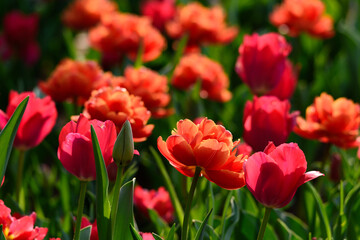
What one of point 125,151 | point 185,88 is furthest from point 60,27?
point 125,151

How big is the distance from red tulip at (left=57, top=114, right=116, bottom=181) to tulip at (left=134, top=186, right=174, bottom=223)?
17.4 inches

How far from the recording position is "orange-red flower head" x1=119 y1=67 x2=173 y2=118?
139 cm

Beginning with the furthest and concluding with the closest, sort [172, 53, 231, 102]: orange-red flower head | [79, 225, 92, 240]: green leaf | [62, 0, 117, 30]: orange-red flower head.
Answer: [62, 0, 117, 30]: orange-red flower head → [172, 53, 231, 102]: orange-red flower head → [79, 225, 92, 240]: green leaf

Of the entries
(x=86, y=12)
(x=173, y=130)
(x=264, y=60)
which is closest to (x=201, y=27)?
(x=86, y=12)

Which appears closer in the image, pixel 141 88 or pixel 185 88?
pixel 141 88

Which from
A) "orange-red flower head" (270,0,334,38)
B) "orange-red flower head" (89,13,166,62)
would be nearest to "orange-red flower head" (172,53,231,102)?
"orange-red flower head" (89,13,166,62)

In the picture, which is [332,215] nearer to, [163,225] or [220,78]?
[163,225]

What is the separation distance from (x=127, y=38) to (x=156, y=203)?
0.73 metres

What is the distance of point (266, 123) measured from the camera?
1.14 metres

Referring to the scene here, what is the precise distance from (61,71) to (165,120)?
0.42 meters

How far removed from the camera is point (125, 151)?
0.86 meters

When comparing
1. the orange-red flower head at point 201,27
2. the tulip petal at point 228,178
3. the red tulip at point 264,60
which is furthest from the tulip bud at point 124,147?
the orange-red flower head at point 201,27

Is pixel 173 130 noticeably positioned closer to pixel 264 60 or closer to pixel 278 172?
pixel 278 172

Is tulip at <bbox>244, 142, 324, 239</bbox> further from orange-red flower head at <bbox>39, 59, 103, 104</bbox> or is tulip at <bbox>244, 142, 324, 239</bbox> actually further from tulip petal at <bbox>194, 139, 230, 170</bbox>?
orange-red flower head at <bbox>39, 59, 103, 104</bbox>
